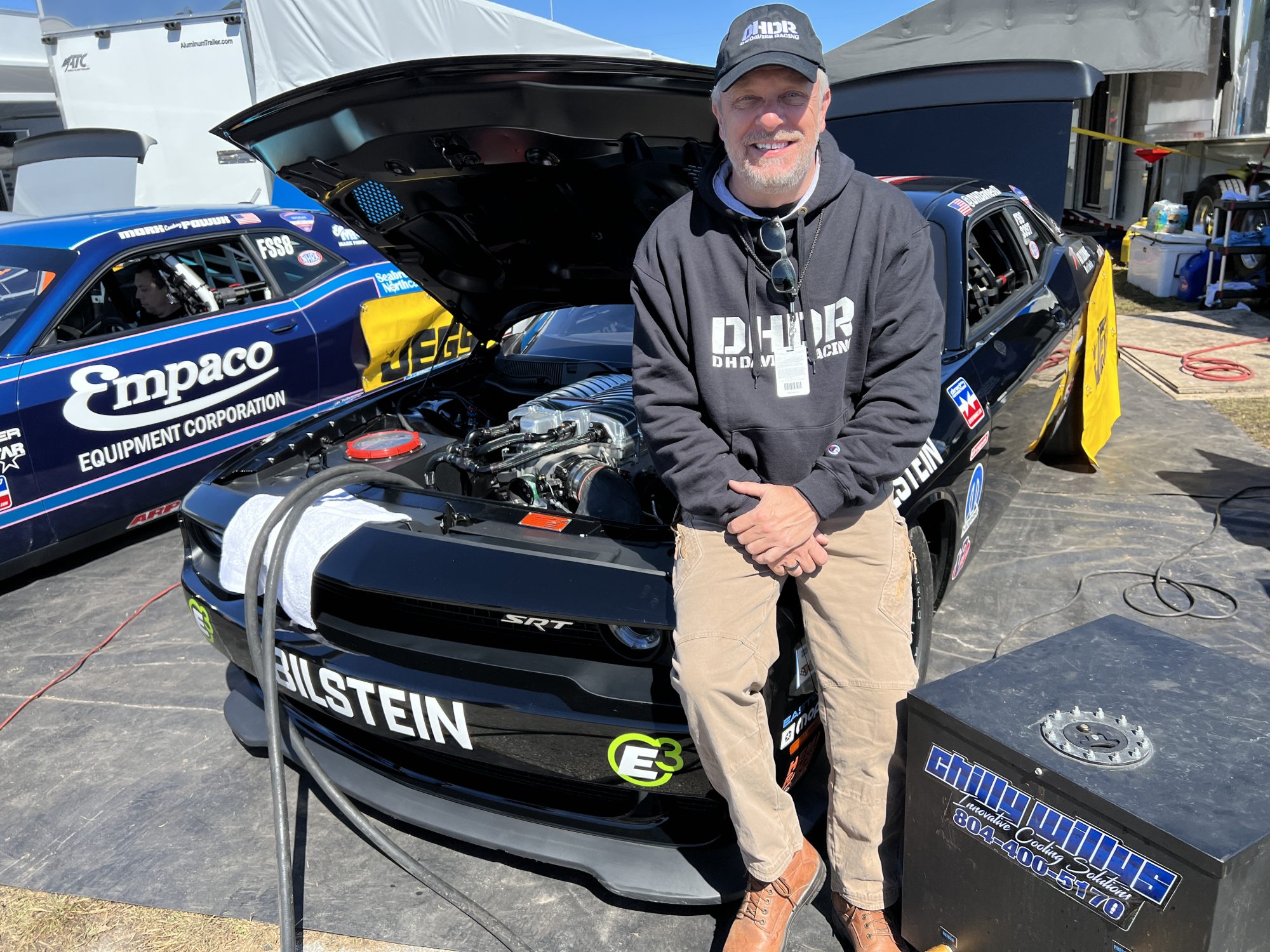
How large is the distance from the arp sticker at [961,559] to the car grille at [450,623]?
1346mm

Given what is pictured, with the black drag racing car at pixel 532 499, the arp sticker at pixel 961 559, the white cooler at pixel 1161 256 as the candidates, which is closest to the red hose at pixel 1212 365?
the white cooler at pixel 1161 256

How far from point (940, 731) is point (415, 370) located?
4.70 metres

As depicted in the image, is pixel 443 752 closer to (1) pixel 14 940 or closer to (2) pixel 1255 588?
(1) pixel 14 940

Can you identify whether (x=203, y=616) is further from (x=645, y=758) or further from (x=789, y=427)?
(x=789, y=427)

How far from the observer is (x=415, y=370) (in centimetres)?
585

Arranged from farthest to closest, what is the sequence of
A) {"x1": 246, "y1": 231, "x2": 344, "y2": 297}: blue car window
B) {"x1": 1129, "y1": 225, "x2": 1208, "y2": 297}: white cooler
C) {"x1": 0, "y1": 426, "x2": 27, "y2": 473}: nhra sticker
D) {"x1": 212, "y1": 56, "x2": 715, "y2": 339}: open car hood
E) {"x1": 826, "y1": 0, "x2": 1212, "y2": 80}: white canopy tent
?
{"x1": 826, "y1": 0, "x2": 1212, "y2": 80}: white canopy tent < {"x1": 1129, "y1": 225, "x2": 1208, "y2": 297}: white cooler < {"x1": 246, "y1": 231, "x2": 344, "y2": 297}: blue car window < {"x1": 0, "y1": 426, "x2": 27, "y2": 473}: nhra sticker < {"x1": 212, "y1": 56, "x2": 715, "y2": 339}: open car hood

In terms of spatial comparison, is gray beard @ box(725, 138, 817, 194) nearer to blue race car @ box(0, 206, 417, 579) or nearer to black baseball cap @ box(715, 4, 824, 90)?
black baseball cap @ box(715, 4, 824, 90)

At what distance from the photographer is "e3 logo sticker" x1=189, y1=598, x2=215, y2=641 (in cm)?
258

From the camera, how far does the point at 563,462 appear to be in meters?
2.76

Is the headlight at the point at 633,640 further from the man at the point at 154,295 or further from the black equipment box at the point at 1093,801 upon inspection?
the man at the point at 154,295

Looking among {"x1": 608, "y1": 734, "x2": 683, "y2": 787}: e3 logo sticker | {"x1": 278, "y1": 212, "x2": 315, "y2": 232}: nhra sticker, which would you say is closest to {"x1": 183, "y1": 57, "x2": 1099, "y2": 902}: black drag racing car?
{"x1": 608, "y1": 734, "x2": 683, "y2": 787}: e3 logo sticker

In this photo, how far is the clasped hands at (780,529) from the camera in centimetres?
190

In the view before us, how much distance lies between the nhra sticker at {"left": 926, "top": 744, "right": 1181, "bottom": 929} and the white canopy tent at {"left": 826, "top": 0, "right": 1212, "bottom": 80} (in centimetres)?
1014

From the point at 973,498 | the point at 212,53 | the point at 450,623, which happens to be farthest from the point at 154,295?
the point at 212,53
